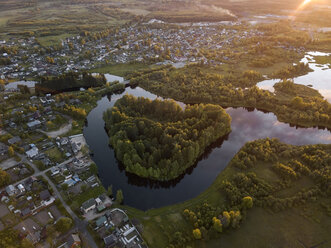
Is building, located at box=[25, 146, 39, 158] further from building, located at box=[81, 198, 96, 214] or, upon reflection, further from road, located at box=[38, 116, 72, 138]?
building, located at box=[81, 198, 96, 214]

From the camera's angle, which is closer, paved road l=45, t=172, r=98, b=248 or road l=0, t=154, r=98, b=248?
paved road l=45, t=172, r=98, b=248

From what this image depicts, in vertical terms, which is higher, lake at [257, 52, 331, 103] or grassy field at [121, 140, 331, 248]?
lake at [257, 52, 331, 103]

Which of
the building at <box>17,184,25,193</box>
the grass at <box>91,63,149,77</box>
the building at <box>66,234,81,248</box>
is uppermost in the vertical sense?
the grass at <box>91,63,149,77</box>

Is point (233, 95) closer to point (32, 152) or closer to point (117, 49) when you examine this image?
point (32, 152)

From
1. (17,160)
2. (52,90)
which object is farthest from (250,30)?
(17,160)

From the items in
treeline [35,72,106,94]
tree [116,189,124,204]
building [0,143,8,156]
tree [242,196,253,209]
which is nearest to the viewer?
tree [242,196,253,209]

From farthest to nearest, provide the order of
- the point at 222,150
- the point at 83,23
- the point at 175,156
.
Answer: the point at 83,23 → the point at 222,150 → the point at 175,156

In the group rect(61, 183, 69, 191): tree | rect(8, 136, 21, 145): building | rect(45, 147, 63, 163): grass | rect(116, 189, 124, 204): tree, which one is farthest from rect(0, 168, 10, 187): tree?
rect(116, 189, 124, 204): tree

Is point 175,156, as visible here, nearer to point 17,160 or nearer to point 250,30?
point 17,160
